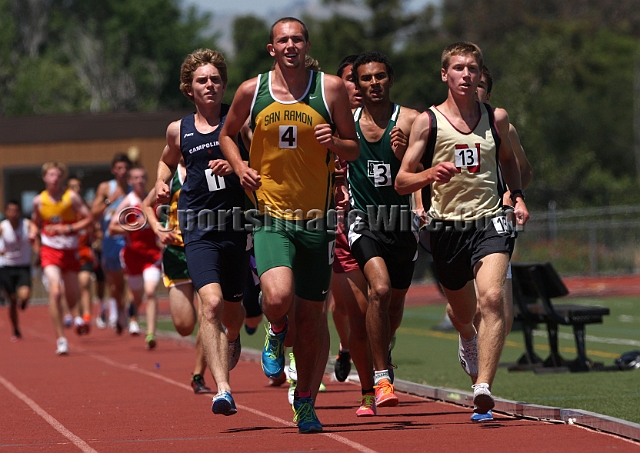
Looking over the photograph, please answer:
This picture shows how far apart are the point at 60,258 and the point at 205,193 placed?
8.15 metres

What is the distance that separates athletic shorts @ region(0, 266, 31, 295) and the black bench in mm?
9326

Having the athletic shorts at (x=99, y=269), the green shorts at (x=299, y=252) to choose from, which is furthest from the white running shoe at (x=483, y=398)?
the athletic shorts at (x=99, y=269)

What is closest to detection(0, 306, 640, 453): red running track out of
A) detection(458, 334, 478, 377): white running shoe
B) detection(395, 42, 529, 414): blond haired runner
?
detection(458, 334, 478, 377): white running shoe

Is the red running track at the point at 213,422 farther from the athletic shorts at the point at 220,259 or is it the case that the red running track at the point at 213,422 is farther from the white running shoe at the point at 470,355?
the athletic shorts at the point at 220,259

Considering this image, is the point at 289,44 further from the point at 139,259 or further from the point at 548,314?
the point at 139,259

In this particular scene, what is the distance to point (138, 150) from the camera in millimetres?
36562

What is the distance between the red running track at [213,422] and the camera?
284 inches

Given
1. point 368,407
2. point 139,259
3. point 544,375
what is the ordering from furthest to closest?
point 139,259 < point 544,375 < point 368,407

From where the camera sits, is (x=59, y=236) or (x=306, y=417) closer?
(x=306, y=417)

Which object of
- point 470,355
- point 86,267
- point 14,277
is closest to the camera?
→ point 470,355

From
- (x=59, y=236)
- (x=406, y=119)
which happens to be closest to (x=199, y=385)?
(x=406, y=119)

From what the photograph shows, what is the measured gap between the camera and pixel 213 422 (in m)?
8.54

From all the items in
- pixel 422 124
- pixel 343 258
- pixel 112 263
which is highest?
pixel 422 124

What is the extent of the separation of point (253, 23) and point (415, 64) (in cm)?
2968
